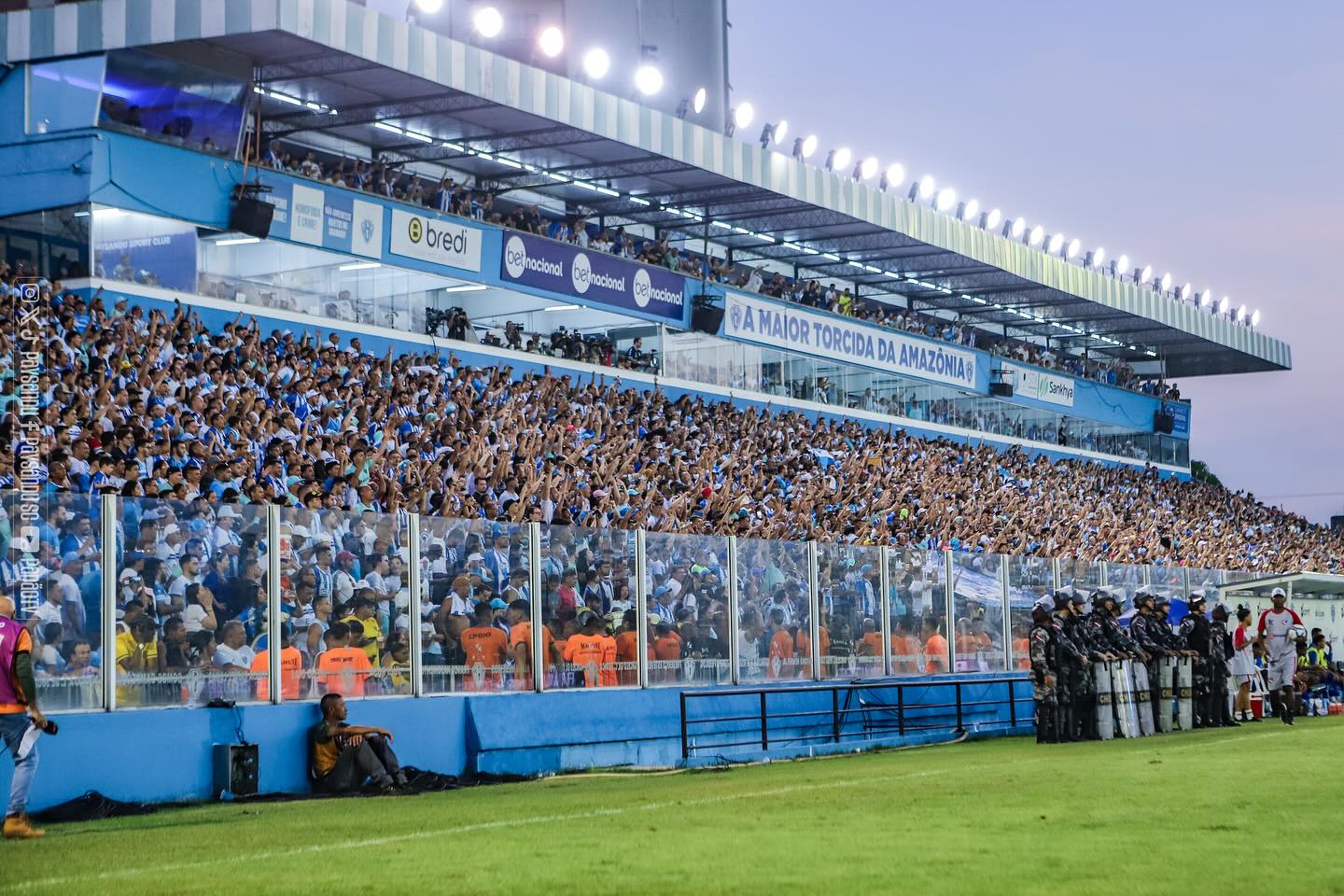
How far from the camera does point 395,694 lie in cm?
1711

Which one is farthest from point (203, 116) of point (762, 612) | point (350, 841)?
point (350, 841)

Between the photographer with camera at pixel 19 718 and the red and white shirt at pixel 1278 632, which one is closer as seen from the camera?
the photographer with camera at pixel 19 718

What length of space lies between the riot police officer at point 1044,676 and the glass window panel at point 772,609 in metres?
2.88

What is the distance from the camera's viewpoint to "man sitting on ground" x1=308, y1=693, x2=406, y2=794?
15938 mm

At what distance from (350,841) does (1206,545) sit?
45600mm

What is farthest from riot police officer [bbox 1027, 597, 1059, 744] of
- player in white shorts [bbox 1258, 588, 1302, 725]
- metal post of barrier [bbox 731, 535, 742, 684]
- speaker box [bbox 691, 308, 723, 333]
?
speaker box [bbox 691, 308, 723, 333]

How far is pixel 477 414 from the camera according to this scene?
27.3 meters

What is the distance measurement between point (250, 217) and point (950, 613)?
1346 centimetres

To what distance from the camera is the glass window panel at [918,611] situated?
24484 millimetres

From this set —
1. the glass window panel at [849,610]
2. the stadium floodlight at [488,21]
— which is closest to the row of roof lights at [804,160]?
the stadium floodlight at [488,21]

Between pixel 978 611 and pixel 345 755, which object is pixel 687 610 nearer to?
pixel 345 755

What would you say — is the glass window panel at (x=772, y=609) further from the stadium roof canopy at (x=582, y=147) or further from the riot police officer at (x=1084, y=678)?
the stadium roof canopy at (x=582, y=147)

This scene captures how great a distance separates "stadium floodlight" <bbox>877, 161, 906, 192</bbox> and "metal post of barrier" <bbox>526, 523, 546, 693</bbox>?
30.5 meters

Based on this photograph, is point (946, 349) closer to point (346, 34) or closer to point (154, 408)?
point (346, 34)
